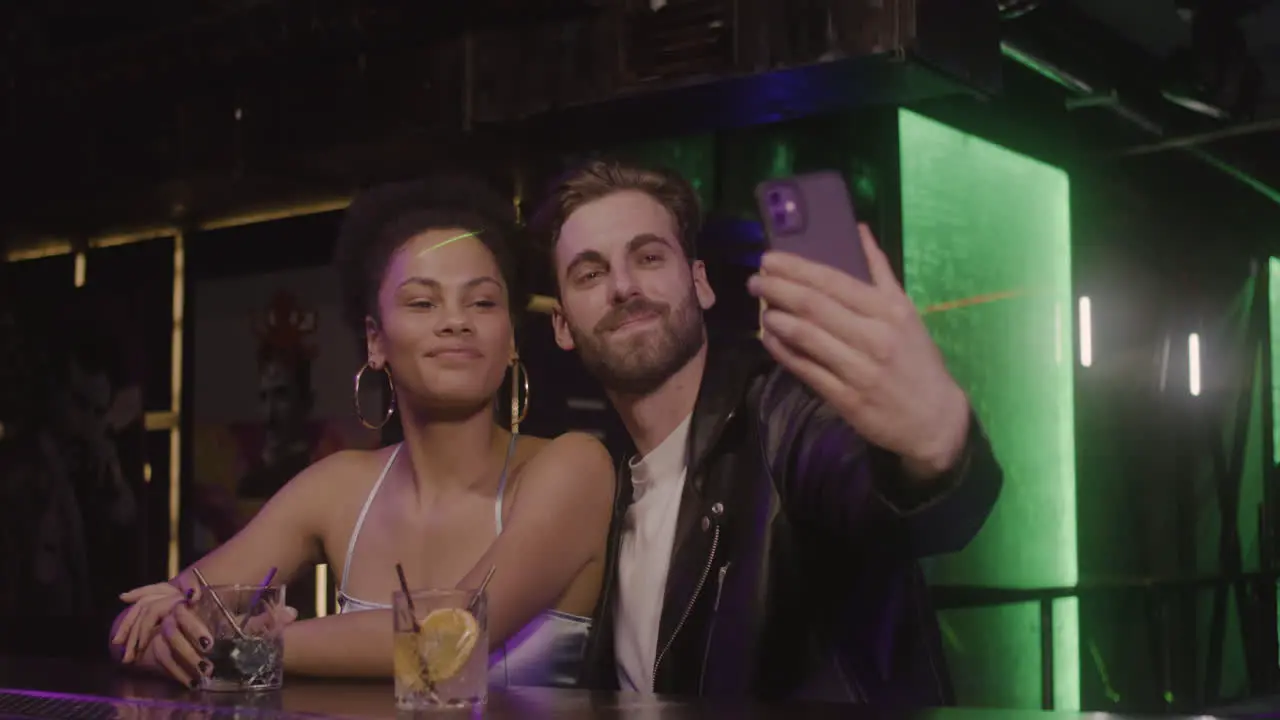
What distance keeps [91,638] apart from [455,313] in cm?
201

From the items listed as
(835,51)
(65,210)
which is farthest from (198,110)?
(835,51)

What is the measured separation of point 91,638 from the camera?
429 cm

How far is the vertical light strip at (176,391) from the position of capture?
4148mm

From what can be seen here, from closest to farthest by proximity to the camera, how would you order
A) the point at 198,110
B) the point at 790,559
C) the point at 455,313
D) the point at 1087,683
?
the point at 790,559 → the point at 1087,683 → the point at 455,313 → the point at 198,110

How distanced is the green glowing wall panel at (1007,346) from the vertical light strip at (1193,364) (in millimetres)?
239

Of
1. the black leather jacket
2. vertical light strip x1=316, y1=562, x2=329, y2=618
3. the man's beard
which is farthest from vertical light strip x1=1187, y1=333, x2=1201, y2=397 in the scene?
vertical light strip x1=316, y1=562, x2=329, y2=618

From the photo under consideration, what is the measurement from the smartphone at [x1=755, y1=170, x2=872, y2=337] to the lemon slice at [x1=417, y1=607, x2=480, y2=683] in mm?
1002

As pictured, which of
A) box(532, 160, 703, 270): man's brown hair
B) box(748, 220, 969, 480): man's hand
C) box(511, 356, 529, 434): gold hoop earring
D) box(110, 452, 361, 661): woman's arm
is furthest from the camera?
box(110, 452, 361, 661): woman's arm

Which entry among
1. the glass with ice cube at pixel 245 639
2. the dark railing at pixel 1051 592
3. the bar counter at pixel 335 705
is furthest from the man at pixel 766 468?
the glass with ice cube at pixel 245 639

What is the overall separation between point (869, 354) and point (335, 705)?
112 centimetres

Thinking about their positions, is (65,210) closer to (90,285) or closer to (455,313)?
Result: (90,285)

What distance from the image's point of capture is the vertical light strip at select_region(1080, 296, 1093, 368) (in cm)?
288

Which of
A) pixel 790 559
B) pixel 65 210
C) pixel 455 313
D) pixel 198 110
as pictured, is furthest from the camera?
pixel 65 210

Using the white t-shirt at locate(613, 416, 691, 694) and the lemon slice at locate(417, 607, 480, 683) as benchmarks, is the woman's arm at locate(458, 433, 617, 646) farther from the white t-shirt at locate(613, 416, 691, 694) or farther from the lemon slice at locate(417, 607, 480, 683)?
the lemon slice at locate(417, 607, 480, 683)
